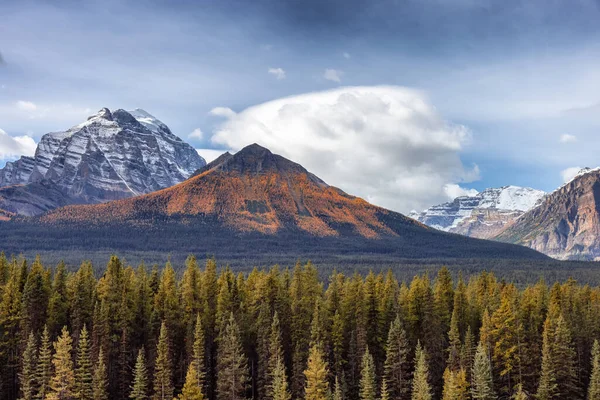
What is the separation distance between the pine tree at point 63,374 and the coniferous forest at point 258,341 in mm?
236

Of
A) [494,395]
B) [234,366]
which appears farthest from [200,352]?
[494,395]

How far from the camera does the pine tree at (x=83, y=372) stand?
7756cm

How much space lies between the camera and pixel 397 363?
8256 centimetres

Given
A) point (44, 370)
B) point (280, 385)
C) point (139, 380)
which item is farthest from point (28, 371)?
point (280, 385)

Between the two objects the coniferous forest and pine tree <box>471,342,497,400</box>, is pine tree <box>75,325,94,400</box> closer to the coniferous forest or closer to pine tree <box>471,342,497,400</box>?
the coniferous forest

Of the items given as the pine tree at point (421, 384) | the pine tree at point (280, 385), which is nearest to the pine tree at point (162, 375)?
the pine tree at point (280, 385)

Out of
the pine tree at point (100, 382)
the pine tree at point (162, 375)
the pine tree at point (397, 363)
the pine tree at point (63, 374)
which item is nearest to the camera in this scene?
the pine tree at point (63, 374)

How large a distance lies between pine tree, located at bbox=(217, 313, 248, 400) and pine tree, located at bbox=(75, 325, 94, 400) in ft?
52.9

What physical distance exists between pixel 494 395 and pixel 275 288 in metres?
33.3

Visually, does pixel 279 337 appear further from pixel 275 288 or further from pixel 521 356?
pixel 521 356

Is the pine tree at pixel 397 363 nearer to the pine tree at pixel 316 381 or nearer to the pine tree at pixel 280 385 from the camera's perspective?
the pine tree at pixel 316 381

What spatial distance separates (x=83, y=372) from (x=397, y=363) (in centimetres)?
4018

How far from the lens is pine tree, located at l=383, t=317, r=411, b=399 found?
272ft

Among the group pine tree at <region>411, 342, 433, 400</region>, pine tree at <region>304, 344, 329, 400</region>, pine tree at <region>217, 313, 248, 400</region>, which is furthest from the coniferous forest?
pine tree at <region>304, 344, 329, 400</region>
